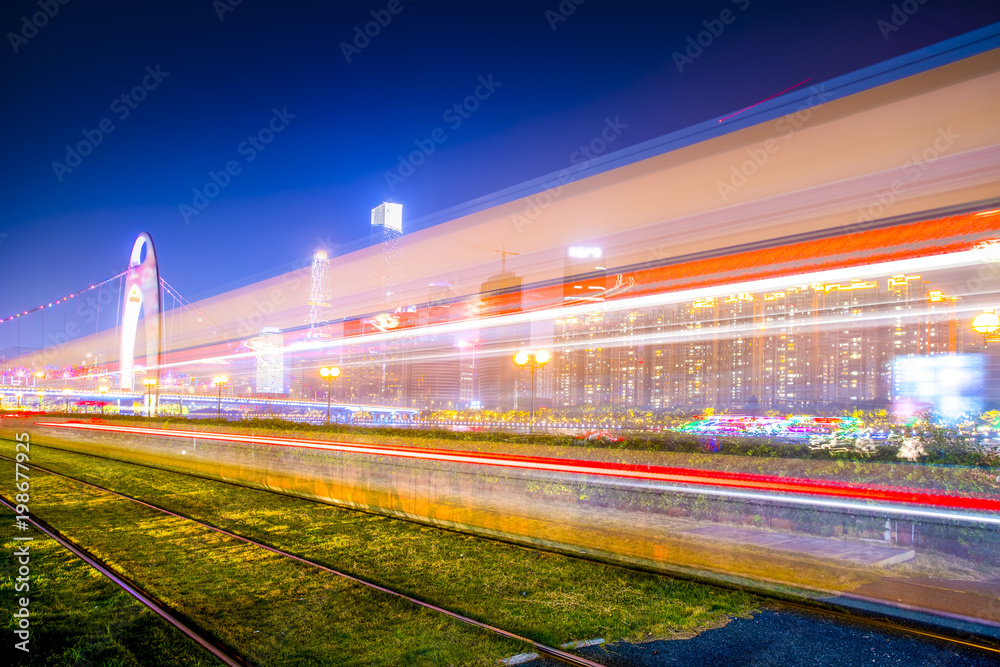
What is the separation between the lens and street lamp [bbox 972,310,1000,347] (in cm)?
902

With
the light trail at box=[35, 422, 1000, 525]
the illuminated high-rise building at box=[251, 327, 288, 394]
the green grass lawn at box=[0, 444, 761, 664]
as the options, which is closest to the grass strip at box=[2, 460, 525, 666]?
the green grass lawn at box=[0, 444, 761, 664]

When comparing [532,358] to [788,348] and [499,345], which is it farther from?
[788,348]

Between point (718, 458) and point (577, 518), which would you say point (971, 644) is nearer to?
point (718, 458)

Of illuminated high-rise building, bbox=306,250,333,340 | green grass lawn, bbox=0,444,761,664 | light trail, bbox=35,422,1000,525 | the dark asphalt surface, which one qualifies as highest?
illuminated high-rise building, bbox=306,250,333,340

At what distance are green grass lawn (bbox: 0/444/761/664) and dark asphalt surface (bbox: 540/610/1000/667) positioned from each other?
0.93 ft

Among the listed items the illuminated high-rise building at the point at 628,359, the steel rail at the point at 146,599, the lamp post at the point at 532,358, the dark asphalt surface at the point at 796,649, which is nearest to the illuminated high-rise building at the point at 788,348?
the illuminated high-rise building at the point at 628,359

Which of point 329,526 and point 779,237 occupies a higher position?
point 779,237

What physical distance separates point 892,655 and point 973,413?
17.8 ft

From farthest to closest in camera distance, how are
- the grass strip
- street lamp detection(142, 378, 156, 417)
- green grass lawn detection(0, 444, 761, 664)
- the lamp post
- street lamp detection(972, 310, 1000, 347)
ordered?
street lamp detection(142, 378, 156, 417), the lamp post, street lamp detection(972, 310, 1000, 347), green grass lawn detection(0, 444, 761, 664), the grass strip

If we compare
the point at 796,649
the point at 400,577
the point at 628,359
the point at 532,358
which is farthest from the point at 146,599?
the point at 628,359

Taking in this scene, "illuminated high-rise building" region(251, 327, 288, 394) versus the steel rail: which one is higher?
"illuminated high-rise building" region(251, 327, 288, 394)

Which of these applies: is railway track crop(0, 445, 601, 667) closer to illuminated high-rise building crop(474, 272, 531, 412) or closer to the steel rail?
the steel rail

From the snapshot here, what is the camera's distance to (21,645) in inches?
196

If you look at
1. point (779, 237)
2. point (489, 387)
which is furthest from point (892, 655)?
point (489, 387)
